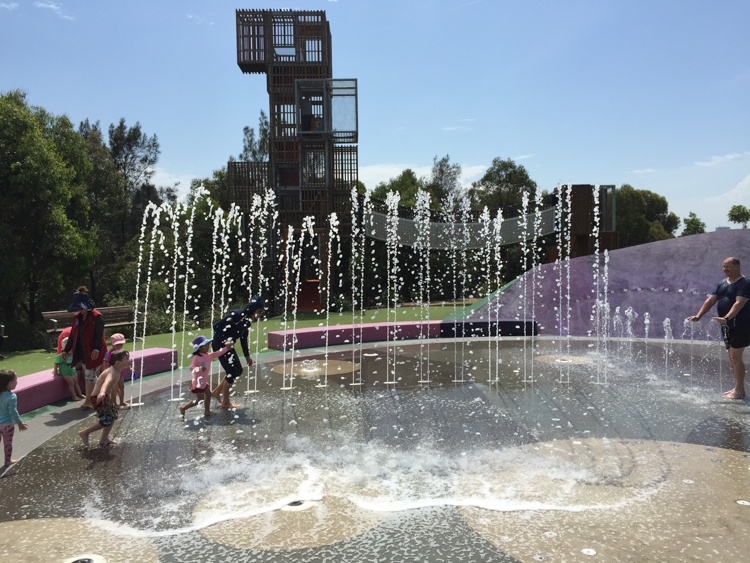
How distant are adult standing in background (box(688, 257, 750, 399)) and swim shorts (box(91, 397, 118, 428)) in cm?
683

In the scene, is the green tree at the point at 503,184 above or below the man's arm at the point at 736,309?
above

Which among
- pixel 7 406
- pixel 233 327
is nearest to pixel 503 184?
pixel 233 327

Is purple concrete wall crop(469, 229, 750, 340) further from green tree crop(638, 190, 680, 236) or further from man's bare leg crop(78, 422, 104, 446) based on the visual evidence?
green tree crop(638, 190, 680, 236)

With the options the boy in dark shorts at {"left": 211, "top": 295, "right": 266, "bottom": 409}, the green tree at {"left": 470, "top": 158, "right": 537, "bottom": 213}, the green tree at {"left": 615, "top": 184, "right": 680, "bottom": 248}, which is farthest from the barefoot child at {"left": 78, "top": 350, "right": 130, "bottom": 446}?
the green tree at {"left": 615, "top": 184, "right": 680, "bottom": 248}

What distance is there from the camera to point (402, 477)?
464cm

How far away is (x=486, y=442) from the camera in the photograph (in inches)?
219

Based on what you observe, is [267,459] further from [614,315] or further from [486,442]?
[614,315]

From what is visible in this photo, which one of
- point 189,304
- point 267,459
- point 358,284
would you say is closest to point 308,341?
point 267,459

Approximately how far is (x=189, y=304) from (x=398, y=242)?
34.4 ft

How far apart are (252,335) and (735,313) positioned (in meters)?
10.8

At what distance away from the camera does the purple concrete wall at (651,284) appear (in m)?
13.6

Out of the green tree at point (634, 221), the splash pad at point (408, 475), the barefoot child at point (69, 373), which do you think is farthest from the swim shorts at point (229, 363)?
the green tree at point (634, 221)

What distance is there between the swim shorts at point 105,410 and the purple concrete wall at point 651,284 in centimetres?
1084

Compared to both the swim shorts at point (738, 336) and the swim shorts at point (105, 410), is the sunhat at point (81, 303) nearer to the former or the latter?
the swim shorts at point (105, 410)
